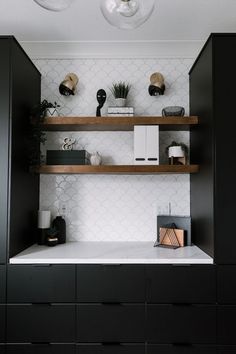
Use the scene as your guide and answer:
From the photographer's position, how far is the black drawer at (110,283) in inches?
75.3

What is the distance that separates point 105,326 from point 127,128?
1537 mm

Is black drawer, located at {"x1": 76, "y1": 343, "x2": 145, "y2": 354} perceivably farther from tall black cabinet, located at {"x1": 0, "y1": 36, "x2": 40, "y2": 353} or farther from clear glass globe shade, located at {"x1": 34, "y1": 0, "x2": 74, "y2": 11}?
clear glass globe shade, located at {"x1": 34, "y1": 0, "x2": 74, "y2": 11}

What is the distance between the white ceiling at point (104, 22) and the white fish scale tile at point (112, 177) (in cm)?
24

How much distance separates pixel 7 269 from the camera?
1938 mm

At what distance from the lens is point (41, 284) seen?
1928 millimetres

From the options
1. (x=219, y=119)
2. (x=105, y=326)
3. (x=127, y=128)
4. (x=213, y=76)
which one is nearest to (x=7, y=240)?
(x=105, y=326)

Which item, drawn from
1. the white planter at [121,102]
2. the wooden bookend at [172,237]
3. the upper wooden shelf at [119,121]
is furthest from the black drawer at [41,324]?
the white planter at [121,102]

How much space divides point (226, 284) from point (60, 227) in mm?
1359

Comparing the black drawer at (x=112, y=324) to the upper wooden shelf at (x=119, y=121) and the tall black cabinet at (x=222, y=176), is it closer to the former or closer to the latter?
the tall black cabinet at (x=222, y=176)

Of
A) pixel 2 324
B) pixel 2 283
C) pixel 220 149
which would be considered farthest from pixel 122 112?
pixel 2 324

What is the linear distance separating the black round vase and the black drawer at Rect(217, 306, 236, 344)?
1.33m

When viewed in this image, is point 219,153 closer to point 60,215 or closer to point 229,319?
point 229,319

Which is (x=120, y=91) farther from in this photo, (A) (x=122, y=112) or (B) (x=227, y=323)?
(B) (x=227, y=323)

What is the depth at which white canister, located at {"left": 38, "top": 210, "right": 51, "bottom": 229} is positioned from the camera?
2354 mm
